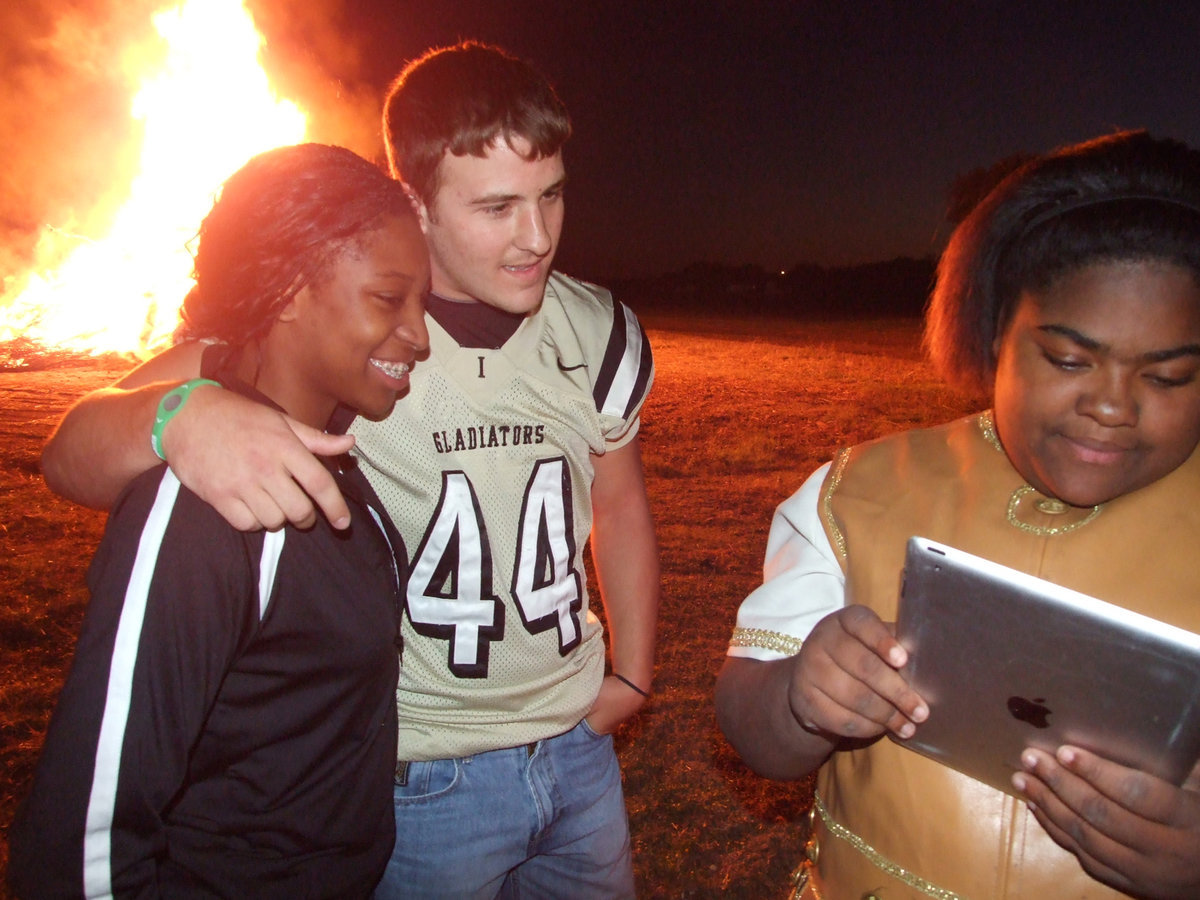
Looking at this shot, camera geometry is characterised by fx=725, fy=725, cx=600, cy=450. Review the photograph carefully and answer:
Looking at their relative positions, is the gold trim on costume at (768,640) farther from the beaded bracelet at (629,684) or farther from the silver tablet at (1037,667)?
the beaded bracelet at (629,684)

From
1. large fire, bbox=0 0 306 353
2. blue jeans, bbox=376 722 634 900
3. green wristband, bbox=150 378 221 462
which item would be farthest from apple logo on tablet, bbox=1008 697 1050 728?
large fire, bbox=0 0 306 353

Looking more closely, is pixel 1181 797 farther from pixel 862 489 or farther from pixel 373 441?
pixel 373 441

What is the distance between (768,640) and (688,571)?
4.21m

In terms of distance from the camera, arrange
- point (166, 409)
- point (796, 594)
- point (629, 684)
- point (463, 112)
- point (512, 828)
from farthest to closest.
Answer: point (629, 684), point (512, 828), point (463, 112), point (796, 594), point (166, 409)

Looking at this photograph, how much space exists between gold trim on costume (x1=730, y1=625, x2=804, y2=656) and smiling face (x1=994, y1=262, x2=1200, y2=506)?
56 cm

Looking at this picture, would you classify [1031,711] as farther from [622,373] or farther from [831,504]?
[622,373]

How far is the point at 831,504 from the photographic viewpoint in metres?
1.48

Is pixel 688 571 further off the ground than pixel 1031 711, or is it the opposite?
pixel 1031 711

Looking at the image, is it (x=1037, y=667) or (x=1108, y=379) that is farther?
(x=1108, y=379)

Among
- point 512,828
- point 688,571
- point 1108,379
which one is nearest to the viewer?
point 1108,379

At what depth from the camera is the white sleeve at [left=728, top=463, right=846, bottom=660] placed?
147 cm

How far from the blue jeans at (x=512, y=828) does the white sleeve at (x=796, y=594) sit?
2.37 ft

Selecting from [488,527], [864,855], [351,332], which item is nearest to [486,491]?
[488,527]

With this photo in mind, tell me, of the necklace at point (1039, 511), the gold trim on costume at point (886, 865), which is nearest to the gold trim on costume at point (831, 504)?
the necklace at point (1039, 511)
